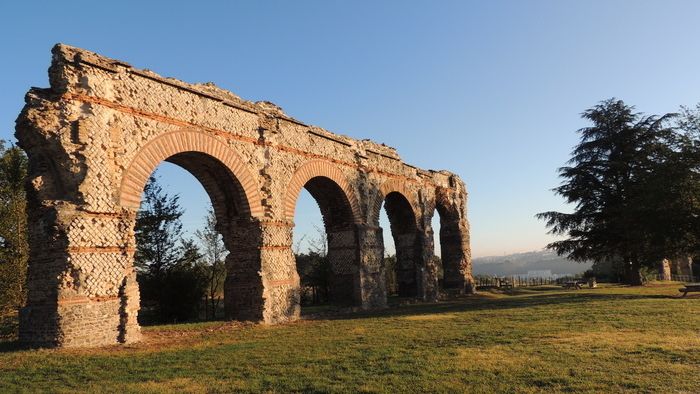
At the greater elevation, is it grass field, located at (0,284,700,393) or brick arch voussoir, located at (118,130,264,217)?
brick arch voussoir, located at (118,130,264,217)

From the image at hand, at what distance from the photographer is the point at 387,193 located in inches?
661

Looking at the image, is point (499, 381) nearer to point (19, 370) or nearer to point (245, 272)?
point (19, 370)

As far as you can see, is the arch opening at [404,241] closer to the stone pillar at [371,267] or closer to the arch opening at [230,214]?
the stone pillar at [371,267]

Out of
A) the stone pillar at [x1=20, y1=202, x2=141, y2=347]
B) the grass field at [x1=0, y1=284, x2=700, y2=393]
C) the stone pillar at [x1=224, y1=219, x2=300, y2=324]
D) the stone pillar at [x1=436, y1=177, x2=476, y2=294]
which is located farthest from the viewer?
the stone pillar at [x1=436, y1=177, x2=476, y2=294]

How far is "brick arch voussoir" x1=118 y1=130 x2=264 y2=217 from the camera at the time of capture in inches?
Answer: 351

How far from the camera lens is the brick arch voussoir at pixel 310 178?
12.4 metres

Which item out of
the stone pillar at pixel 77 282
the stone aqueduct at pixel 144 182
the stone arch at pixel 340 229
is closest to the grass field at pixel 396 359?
the stone pillar at pixel 77 282

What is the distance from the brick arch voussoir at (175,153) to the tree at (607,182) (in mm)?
17913

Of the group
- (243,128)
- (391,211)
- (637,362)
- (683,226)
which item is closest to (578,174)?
(683,226)

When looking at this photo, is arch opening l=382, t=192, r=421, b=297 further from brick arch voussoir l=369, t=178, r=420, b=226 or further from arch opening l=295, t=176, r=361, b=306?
arch opening l=295, t=176, r=361, b=306

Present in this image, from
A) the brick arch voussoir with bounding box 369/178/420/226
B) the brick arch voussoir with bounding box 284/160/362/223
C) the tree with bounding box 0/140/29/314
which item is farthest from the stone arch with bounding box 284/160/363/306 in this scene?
the tree with bounding box 0/140/29/314

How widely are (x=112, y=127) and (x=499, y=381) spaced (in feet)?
24.6

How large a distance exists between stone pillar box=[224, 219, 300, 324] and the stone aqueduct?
1.2 inches

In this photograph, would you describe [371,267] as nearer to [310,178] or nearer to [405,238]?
[310,178]
